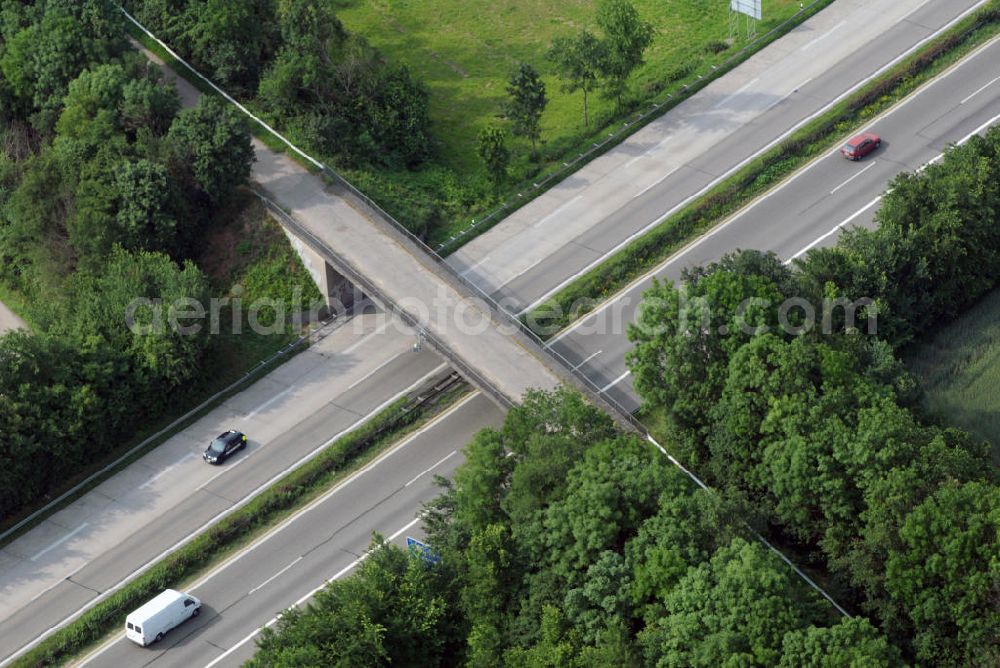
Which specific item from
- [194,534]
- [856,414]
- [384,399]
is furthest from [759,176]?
[194,534]

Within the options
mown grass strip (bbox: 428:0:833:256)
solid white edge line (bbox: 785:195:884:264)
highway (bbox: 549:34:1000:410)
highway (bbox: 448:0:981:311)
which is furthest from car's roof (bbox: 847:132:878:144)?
mown grass strip (bbox: 428:0:833:256)

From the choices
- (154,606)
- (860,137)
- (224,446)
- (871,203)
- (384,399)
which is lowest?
(154,606)

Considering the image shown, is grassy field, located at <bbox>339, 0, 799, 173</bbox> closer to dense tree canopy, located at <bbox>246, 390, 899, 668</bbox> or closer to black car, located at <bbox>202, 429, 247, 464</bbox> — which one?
black car, located at <bbox>202, 429, 247, 464</bbox>

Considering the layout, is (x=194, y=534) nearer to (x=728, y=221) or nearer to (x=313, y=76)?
(x=313, y=76)

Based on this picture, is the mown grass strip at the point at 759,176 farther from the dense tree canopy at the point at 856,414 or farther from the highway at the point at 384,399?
the dense tree canopy at the point at 856,414

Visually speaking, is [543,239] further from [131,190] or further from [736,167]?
[131,190]

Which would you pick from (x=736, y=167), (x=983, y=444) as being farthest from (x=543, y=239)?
(x=983, y=444)
